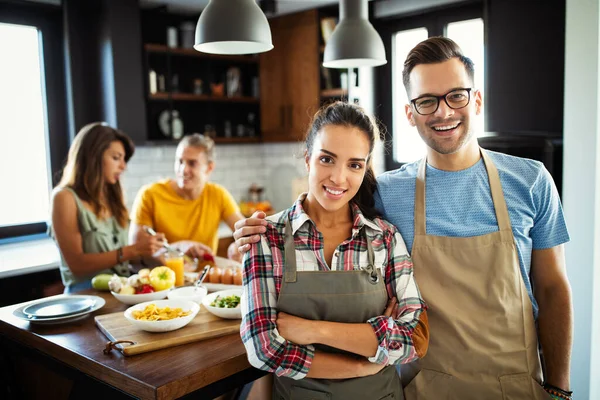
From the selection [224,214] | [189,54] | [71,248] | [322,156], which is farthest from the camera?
[189,54]

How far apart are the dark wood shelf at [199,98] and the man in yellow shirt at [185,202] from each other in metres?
1.40

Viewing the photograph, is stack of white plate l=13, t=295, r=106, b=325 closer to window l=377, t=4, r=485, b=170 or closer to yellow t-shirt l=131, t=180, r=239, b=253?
yellow t-shirt l=131, t=180, r=239, b=253

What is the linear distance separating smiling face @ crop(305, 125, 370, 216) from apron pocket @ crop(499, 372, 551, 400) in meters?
0.75

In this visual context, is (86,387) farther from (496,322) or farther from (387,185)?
(496,322)

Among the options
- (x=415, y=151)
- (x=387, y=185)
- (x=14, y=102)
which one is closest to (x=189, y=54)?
(x=14, y=102)

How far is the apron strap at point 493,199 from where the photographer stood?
171 cm

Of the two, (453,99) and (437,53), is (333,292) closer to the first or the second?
(453,99)

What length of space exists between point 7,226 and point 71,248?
1.59 metres

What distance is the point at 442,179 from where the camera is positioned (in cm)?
178

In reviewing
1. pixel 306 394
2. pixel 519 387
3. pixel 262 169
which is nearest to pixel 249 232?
pixel 306 394

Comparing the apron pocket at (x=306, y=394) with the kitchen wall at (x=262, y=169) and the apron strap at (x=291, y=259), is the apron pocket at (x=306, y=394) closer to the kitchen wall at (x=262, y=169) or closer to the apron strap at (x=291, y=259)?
the apron strap at (x=291, y=259)

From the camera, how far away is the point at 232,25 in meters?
1.97

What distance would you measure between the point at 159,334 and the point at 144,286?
1.52 ft

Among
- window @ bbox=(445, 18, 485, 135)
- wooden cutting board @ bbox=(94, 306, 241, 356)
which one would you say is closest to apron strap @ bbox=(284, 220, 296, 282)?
wooden cutting board @ bbox=(94, 306, 241, 356)
